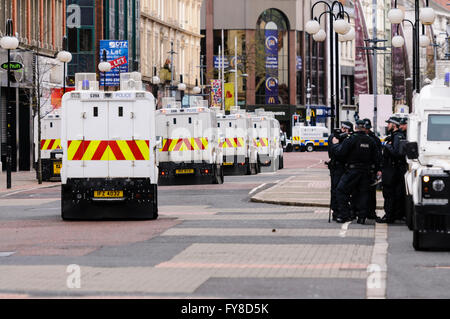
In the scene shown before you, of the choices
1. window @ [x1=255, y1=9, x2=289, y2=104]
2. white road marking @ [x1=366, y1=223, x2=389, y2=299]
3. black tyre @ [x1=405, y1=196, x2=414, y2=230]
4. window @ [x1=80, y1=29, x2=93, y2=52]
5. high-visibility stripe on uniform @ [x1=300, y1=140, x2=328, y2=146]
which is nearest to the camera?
white road marking @ [x1=366, y1=223, x2=389, y2=299]

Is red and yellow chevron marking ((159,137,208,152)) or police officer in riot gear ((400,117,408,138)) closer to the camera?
police officer in riot gear ((400,117,408,138))

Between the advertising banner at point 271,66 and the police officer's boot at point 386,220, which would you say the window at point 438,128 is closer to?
the police officer's boot at point 386,220

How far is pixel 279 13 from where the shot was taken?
135 m

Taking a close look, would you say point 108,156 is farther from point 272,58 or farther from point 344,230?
point 272,58

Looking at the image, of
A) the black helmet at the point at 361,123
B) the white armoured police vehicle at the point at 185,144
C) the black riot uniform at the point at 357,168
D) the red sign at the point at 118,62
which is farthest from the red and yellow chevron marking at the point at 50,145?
the black helmet at the point at 361,123

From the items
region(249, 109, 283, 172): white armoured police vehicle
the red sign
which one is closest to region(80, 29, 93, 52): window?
the red sign

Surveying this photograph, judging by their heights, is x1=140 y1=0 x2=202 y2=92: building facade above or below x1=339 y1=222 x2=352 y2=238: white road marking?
above

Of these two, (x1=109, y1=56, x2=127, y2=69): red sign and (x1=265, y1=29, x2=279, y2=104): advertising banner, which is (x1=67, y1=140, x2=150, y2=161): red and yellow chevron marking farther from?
(x1=265, y1=29, x2=279, y2=104): advertising banner

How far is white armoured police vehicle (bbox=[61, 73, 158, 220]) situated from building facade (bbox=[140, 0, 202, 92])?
186 feet

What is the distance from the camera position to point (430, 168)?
53.9 feet

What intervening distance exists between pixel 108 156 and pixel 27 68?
31603 mm

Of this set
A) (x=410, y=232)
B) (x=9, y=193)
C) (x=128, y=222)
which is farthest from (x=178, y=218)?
(x=9, y=193)

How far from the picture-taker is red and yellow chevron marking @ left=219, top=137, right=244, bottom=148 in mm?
47625

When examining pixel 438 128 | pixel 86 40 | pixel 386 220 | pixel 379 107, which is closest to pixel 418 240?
pixel 438 128
